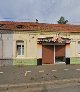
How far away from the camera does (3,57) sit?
31.6m

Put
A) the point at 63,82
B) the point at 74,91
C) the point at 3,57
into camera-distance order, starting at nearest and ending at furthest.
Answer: the point at 74,91, the point at 63,82, the point at 3,57

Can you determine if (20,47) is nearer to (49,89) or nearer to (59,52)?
(59,52)

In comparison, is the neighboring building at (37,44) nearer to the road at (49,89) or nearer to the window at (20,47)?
the window at (20,47)

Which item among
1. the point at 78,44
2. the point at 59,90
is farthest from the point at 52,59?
the point at 59,90

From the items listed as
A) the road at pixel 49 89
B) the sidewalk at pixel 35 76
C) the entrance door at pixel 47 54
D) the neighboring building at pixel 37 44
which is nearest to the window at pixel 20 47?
the neighboring building at pixel 37 44

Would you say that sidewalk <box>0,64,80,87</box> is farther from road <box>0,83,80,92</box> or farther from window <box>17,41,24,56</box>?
window <box>17,41,24,56</box>

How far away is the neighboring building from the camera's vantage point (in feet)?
104

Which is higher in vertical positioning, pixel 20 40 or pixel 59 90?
pixel 20 40

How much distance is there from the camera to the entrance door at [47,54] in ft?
107

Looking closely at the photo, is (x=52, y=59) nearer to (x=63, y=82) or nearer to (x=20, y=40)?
(x=20, y=40)

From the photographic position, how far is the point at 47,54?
32594 millimetres

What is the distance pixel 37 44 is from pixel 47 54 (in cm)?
159

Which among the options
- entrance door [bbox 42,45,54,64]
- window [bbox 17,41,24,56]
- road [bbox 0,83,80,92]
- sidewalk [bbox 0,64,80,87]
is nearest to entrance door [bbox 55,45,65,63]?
entrance door [bbox 42,45,54,64]

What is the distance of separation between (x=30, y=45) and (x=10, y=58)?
2.54 metres
